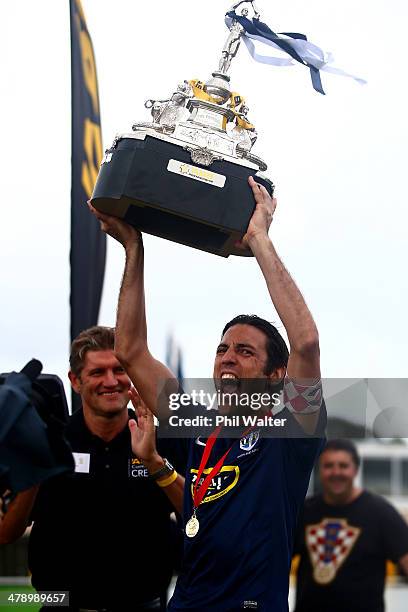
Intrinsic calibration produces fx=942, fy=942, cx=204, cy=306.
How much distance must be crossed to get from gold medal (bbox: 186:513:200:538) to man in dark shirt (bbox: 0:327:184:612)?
721 mm

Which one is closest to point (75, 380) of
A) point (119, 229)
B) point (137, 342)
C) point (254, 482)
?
point (137, 342)

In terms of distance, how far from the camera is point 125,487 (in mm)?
3949

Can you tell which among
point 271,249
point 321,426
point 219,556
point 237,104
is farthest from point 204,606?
point 237,104

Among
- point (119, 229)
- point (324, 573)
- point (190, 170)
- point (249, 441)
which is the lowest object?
point (324, 573)

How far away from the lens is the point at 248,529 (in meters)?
2.97

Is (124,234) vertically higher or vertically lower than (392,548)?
higher

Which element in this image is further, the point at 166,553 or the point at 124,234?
the point at 166,553

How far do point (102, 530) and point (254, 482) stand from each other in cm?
108

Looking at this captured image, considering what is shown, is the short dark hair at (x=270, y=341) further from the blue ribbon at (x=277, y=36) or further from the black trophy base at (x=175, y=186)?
the blue ribbon at (x=277, y=36)

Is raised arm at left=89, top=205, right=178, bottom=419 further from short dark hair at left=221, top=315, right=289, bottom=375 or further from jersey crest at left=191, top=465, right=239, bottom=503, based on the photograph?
jersey crest at left=191, top=465, right=239, bottom=503

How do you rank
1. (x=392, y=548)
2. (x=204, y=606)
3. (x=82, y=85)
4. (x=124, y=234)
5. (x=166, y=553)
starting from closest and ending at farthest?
(x=204, y=606) < (x=124, y=234) < (x=392, y=548) < (x=166, y=553) < (x=82, y=85)

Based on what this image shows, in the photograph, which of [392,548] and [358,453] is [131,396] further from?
[392,548]

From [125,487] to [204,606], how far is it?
3.58ft

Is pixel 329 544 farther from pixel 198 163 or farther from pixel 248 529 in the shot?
pixel 198 163
